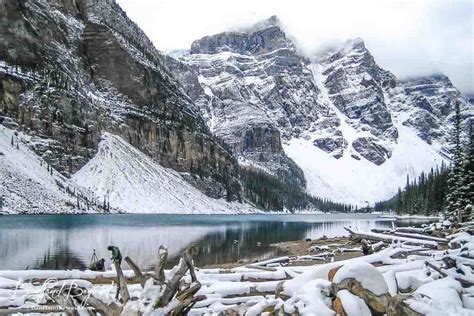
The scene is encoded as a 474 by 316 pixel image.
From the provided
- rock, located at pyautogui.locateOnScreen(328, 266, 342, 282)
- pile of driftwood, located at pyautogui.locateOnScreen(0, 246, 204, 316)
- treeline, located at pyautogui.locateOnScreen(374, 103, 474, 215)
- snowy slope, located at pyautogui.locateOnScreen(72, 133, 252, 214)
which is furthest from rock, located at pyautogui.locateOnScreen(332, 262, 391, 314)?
snowy slope, located at pyautogui.locateOnScreen(72, 133, 252, 214)

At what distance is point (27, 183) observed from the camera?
5384 inches

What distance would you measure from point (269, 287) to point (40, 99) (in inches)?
7416

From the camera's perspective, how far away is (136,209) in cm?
17400

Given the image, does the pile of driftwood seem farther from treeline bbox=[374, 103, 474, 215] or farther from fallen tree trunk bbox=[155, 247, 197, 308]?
treeline bbox=[374, 103, 474, 215]

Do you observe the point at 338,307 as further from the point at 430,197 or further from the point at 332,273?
the point at 430,197

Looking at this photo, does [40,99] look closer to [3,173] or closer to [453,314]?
[3,173]

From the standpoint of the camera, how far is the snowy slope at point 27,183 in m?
128

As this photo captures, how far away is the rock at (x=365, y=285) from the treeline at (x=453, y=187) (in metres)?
32.2

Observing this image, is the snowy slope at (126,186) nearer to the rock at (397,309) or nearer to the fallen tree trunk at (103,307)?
the fallen tree trunk at (103,307)

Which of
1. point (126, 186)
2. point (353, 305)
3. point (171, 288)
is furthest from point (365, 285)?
point (126, 186)

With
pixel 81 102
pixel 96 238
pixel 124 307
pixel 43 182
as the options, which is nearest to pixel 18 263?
pixel 96 238

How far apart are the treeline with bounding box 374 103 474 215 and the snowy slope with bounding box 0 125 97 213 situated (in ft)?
346

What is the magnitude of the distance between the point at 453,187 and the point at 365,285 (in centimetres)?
6247

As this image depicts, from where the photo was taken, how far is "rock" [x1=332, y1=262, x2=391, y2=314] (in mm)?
8516
